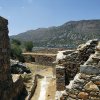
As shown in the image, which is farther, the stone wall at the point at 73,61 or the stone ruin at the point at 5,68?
the stone ruin at the point at 5,68

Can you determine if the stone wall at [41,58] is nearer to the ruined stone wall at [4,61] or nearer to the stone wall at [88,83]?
the ruined stone wall at [4,61]

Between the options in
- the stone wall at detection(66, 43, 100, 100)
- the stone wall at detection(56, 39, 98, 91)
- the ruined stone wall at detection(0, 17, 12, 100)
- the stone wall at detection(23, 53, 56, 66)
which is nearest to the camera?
the stone wall at detection(66, 43, 100, 100)

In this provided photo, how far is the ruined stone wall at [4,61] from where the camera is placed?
14.5 meters

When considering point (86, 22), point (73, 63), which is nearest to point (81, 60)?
point (73, 63)

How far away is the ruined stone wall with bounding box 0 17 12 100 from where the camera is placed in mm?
14516

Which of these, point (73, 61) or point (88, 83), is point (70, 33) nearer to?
point (73, 61)

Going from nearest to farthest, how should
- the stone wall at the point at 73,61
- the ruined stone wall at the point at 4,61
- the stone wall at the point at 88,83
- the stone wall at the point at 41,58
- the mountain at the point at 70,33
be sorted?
the stone wall at the point at 88,83
the stone wall at the point at 73,61
the ruined stone wall at the point at 4,61
the stone wall at the point at 41,58
the mountain at the point at 70,33

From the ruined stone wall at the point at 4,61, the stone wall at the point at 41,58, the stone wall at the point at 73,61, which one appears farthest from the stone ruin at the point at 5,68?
the stone wall at the point at 41,58

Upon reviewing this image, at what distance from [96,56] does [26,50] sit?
156ft

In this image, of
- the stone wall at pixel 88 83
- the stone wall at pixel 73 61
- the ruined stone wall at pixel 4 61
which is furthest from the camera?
the ruined stone wall at pixel 4 61

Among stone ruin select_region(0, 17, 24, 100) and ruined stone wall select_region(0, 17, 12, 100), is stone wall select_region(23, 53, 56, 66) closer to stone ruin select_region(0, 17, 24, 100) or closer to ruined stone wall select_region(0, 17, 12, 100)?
stone ruin select_region(0, 17, 24, 100)

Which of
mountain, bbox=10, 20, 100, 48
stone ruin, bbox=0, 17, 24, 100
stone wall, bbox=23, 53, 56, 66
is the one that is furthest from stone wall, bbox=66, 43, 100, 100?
mountain, bbox=10, 20, 100, 48

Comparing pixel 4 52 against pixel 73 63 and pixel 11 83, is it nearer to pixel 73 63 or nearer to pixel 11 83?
pixel 11 83

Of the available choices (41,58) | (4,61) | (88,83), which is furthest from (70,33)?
(88,83)
